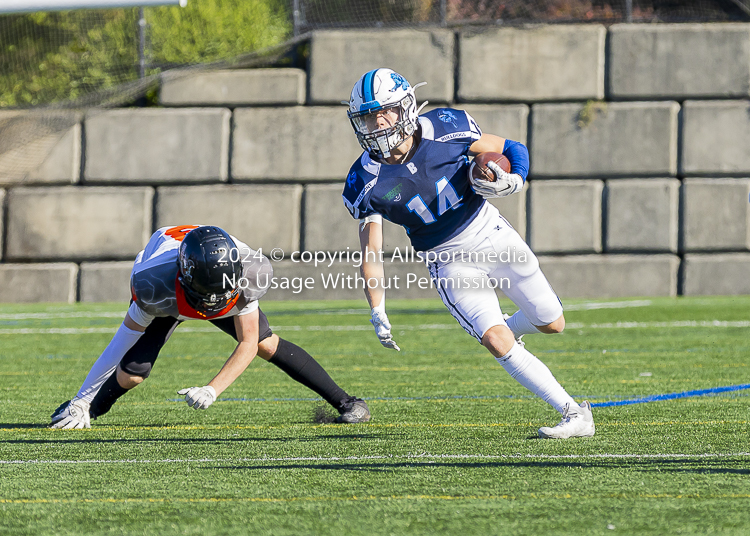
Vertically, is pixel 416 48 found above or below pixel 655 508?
above

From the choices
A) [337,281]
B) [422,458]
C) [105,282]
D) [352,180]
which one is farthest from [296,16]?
[422,458]

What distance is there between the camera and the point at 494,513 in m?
2.62

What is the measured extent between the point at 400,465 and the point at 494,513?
0.73m

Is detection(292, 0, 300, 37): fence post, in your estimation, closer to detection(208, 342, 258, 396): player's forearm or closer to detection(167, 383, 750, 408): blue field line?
detection(167, 383, 750, 408): blue field line

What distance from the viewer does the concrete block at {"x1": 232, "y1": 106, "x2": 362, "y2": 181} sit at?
39.7 feet

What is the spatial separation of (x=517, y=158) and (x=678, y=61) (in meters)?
8.60

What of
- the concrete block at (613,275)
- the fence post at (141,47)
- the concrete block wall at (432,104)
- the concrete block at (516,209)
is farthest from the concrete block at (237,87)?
the concrete block at (613,275)

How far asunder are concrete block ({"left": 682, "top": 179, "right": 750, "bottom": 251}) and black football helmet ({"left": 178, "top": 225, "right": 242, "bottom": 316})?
9.13m

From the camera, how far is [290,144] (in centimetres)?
1215

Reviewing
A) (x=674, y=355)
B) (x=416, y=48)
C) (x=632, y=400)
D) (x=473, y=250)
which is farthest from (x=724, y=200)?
(x=473, y=250)

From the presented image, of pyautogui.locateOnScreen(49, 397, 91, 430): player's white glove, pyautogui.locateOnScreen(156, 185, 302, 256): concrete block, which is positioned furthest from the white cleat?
pyautogui.locateOnScreen(156, 185, 302, 256): concrete block

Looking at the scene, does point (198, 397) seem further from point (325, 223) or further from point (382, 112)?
point (325, 223)

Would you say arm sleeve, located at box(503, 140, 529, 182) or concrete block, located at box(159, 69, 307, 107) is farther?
concrete block, located at box(159, 69, 307, 107)

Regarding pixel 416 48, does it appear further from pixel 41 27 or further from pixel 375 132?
pixel 375 132
